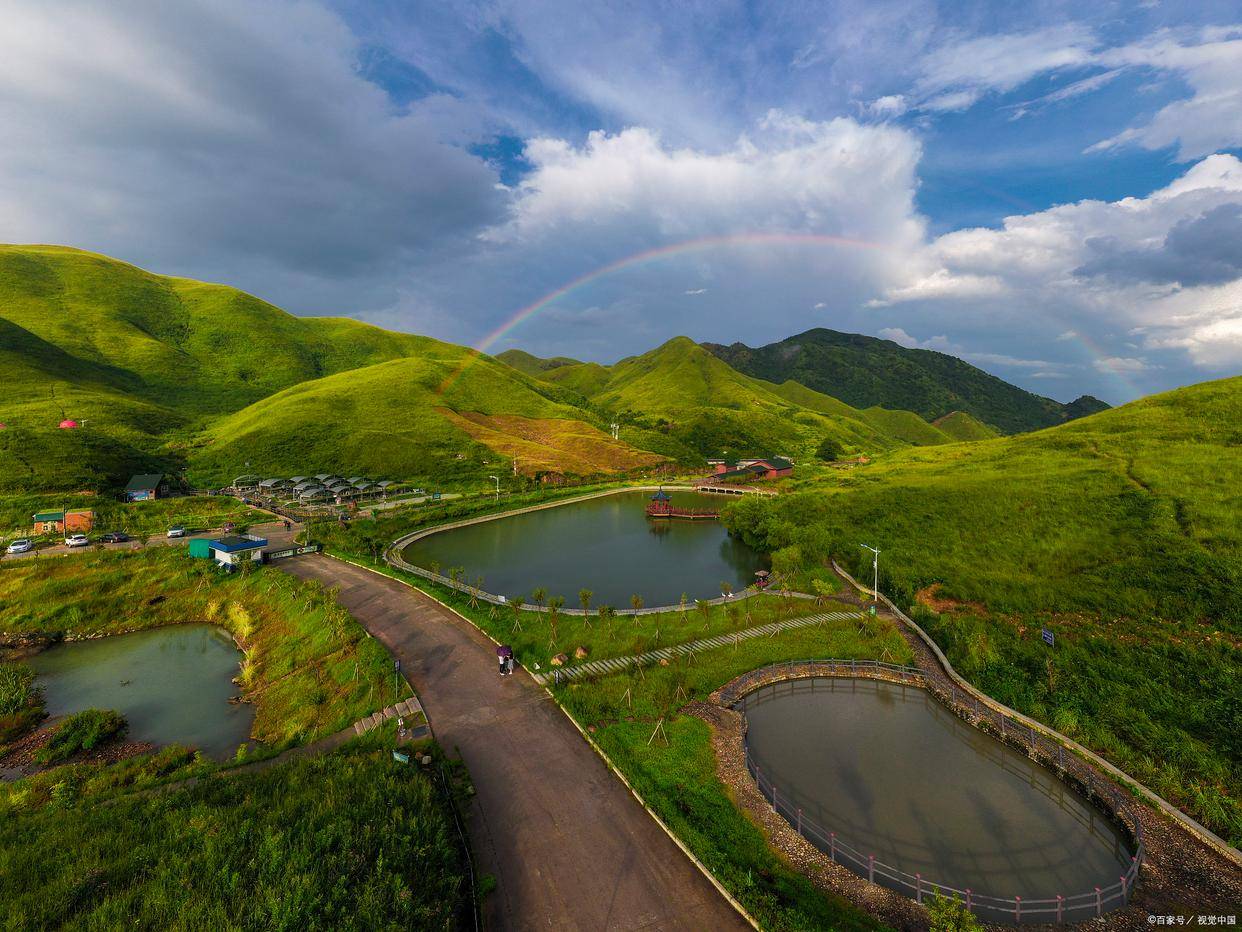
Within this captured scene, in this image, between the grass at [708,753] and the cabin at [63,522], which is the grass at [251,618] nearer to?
the grass at [708,753]

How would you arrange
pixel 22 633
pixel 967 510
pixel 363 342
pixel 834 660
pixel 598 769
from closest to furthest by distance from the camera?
pixel 598 769, pixel 834 660, pixel 22 633, pixel 967 510, pixel 363 342

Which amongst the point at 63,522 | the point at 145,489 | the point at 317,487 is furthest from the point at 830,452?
the point at 63,522

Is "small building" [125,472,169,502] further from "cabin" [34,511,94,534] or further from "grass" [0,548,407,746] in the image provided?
"grass" [0,548,407,746]

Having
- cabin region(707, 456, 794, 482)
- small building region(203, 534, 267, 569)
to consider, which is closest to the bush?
small building region(203, 534, 267, 569)

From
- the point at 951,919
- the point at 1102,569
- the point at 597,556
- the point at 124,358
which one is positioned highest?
the point at 124,358

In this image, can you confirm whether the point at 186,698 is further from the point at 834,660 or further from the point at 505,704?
the point at 834,660

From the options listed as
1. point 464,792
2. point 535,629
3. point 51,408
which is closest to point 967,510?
point 535,629

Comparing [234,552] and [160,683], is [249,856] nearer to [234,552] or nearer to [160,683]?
[160,683]
